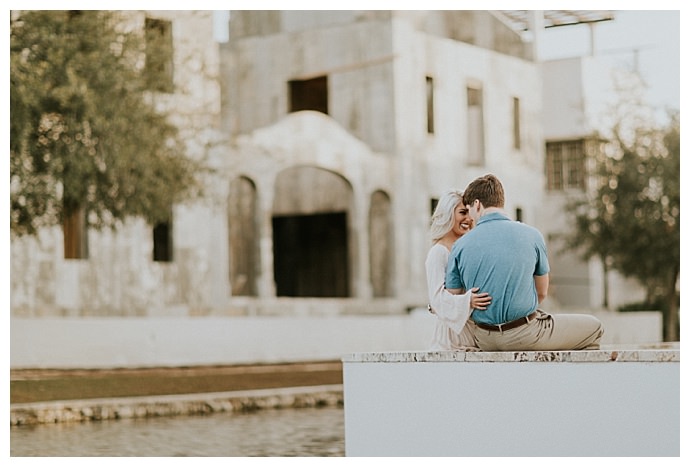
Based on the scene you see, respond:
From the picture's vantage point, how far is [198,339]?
2450 cm

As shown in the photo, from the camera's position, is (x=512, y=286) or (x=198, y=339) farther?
(x=198, y=339)

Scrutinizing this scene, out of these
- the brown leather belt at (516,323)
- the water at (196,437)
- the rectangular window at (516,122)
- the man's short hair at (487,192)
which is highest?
the rectangular window at (516,122)

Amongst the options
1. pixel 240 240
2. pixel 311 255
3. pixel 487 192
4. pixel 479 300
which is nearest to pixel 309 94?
pixel 311 255

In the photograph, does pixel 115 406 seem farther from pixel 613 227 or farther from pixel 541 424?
pixel 613 227

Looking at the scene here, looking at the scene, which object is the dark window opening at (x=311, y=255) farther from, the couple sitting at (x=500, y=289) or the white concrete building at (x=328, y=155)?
the couple sitting at (x=500, y=289)

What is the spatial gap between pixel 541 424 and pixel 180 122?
22362 mm

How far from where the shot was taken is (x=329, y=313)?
32219 millimetres

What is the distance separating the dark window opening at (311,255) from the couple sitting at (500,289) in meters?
30.9

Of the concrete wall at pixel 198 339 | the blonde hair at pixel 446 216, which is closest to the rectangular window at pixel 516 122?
the concrete wall at pixel 198 339

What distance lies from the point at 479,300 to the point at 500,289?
124mm

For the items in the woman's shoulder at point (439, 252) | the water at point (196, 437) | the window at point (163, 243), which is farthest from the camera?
the window at point (163, 243)

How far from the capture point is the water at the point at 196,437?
11.3 meters

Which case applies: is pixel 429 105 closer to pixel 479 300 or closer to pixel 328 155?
pixel 328 155
